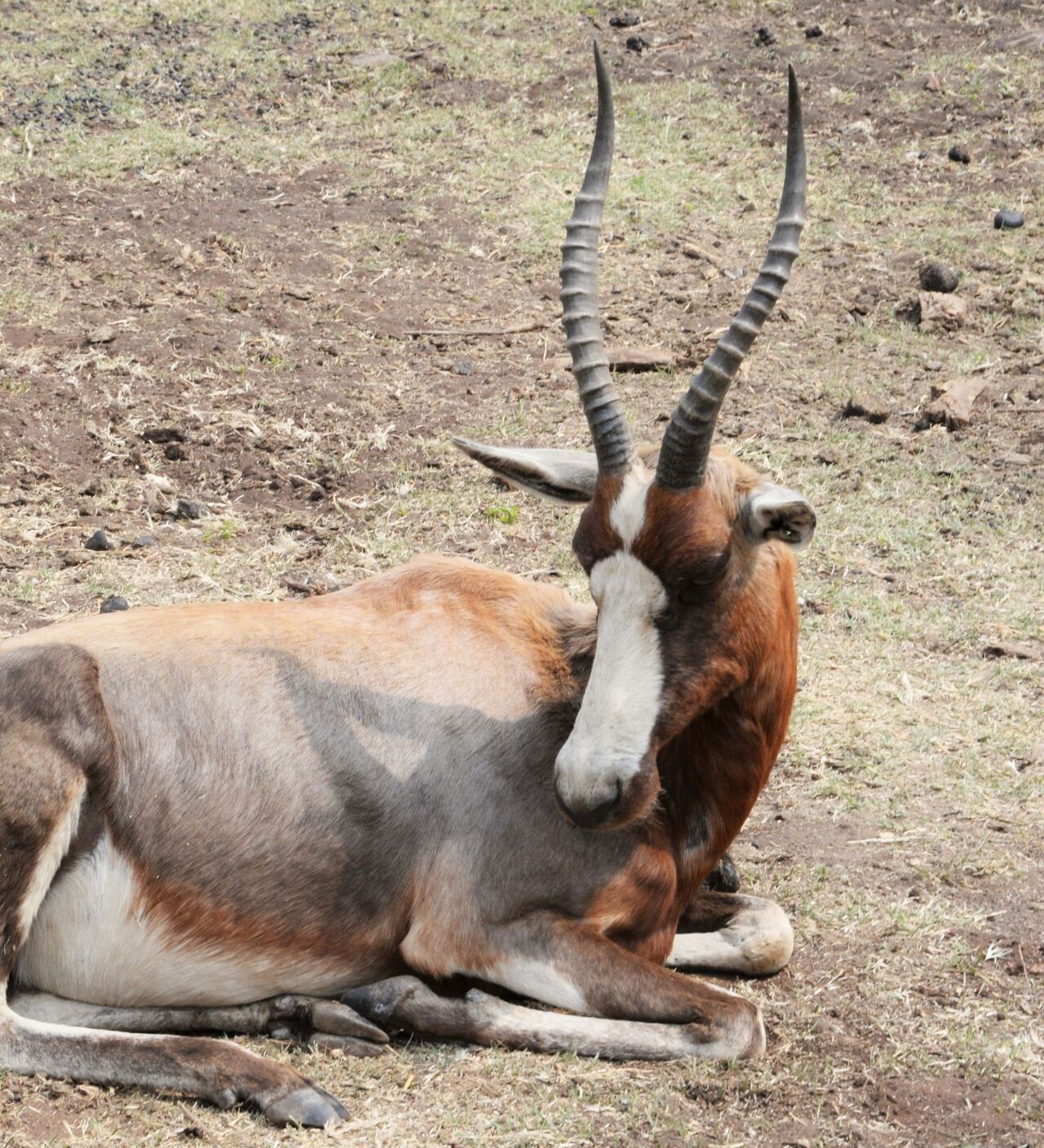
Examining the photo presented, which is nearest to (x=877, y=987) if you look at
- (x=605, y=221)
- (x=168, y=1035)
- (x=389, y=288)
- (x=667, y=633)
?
(x=667, y=633)

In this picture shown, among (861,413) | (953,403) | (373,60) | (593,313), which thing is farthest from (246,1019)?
(373,60)

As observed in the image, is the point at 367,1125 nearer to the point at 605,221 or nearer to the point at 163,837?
the point at 163,837

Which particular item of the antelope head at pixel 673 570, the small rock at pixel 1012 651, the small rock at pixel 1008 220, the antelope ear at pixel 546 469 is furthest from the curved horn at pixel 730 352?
the small rock at pixel 1008 220

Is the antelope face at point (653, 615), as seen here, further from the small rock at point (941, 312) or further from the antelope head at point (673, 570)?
the small rock at point (941, 312)

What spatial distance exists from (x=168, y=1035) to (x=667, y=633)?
7.77 ft

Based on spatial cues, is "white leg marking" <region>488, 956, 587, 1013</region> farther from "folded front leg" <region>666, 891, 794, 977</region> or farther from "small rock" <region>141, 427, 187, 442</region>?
"small rock" <region>141, 427, 187, 442</region>

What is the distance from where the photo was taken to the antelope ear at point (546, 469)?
6.45m

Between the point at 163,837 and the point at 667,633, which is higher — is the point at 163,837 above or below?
below

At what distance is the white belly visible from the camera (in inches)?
230

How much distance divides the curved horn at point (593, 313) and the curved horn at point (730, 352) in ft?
0.85

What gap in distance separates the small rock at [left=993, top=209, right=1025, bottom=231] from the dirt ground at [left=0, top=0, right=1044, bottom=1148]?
8.7 inches

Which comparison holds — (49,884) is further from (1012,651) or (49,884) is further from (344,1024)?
(1012,651)

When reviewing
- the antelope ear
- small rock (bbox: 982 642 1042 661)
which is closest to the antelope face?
the antelope ear

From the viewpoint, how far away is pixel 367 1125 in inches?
205
